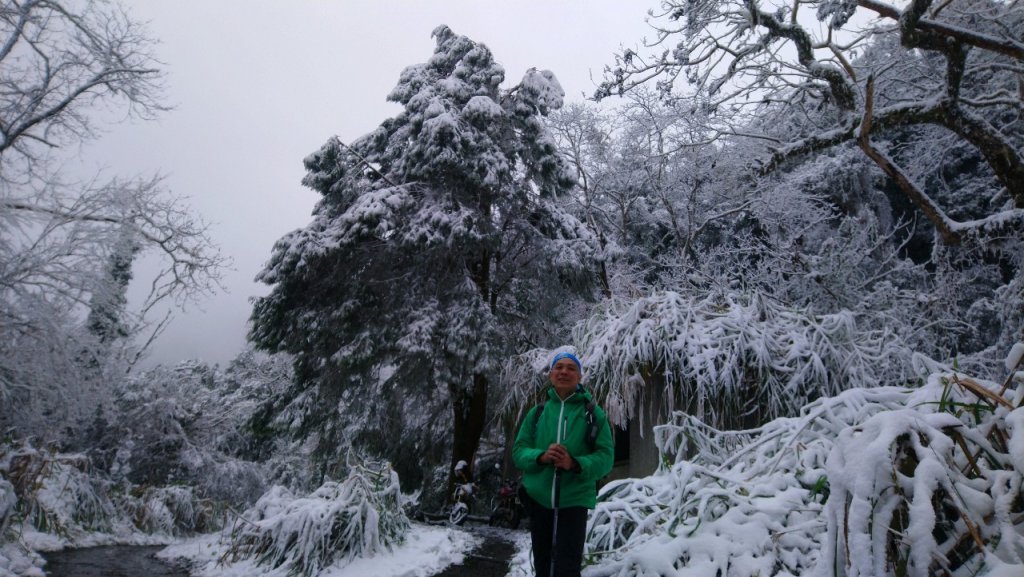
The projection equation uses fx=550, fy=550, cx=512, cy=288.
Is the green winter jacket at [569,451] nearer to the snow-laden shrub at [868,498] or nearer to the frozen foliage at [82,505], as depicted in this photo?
the snow-laden shrub at [868,498]

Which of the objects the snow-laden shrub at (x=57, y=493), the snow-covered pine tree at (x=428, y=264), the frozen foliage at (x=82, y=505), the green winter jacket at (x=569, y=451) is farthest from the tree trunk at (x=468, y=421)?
the green winter jacket at (x=569, y=451)

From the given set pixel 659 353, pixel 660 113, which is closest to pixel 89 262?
pixel 659 353

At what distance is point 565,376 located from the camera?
3109 millimetres

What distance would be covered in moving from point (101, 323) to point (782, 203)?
15474 millimetres

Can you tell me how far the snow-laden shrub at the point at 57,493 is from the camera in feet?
22.6

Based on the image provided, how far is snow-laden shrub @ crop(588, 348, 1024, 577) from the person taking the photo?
143 centimetres

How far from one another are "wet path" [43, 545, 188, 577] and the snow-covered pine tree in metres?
5.07

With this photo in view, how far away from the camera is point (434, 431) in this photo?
1387 cm

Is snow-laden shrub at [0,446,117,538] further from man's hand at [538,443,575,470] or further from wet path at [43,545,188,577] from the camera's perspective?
man's hand at [538,443,575,470]

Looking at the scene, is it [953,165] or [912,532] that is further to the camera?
[953,165]

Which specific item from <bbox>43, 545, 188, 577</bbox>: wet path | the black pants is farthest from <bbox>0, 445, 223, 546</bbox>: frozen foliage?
the black pants

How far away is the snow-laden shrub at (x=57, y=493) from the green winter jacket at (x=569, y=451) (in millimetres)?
7055

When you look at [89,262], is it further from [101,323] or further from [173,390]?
[173,390]

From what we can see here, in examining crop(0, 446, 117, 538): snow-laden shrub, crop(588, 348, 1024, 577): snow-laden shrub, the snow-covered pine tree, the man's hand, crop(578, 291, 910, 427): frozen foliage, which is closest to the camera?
crop(588, 348, 1024, 577): snow-laden shrub
